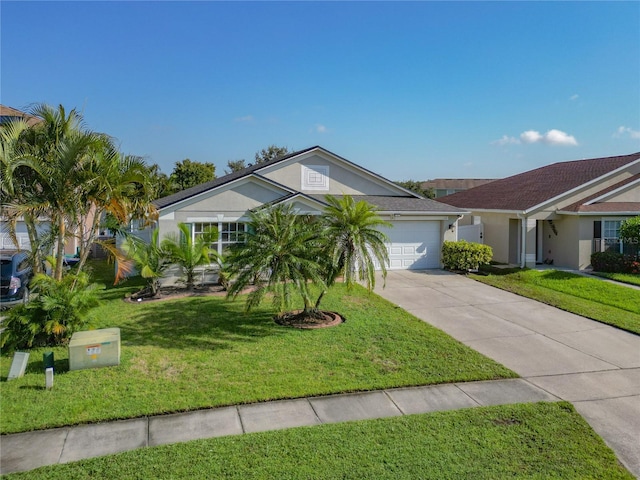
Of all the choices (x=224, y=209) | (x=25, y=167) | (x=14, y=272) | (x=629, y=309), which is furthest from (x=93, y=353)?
(x=629, y=309)

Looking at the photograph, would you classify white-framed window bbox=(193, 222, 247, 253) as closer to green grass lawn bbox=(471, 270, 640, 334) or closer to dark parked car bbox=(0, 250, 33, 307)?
dark parked car bbox=(0, 250, 33, 307)

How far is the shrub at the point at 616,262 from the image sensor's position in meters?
17.6

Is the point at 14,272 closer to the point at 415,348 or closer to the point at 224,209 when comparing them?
the point at 224,209

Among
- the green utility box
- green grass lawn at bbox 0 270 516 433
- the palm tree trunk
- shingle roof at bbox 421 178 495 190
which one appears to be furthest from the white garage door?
shingle roof at bbox 421 178 495 190

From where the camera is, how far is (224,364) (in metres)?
8.51

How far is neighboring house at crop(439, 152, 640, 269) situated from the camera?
61.9ft

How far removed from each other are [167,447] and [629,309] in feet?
45.2

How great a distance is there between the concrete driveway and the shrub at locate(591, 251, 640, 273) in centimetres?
560

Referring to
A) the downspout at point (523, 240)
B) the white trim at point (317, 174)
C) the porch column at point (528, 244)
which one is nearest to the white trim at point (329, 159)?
the white trim at point (317, 174)

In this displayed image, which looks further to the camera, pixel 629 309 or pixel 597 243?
pixel 597 243

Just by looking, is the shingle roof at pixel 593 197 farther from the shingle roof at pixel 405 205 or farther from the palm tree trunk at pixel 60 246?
the palm tree trunk at pixel 60 246

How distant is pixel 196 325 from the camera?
36.4ft

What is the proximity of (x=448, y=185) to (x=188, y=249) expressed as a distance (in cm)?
5387

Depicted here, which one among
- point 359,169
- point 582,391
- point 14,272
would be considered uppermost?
point 359,169
